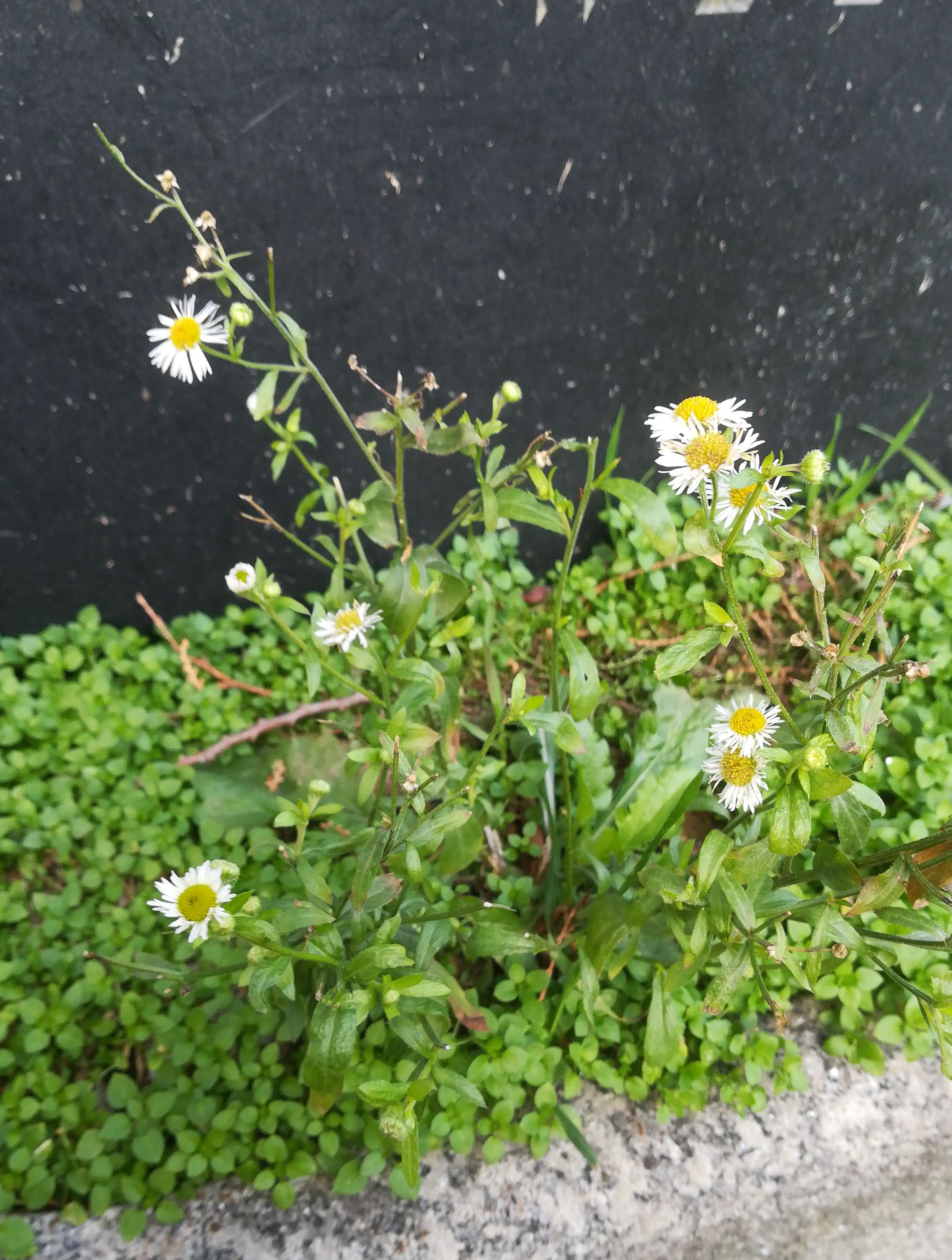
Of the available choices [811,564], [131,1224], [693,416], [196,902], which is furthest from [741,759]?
[131,1224]

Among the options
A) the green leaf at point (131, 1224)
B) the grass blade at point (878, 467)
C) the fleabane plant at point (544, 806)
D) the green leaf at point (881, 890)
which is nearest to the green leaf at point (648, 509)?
the fleabane plant at point (544, 806)

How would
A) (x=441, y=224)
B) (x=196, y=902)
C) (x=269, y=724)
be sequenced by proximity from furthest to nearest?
(x=269, y=724) < (x=441, y=224) < (x=196, y=902)

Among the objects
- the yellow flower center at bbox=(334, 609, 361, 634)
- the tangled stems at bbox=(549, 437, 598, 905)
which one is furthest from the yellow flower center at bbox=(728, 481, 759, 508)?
the yellow flower center at bbox=(334, 609, 361, 634)

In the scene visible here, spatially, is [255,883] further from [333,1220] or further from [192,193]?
[192,193]

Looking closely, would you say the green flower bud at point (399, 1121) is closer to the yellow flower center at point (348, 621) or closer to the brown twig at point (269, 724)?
the yellow flower center at point (348, 621)

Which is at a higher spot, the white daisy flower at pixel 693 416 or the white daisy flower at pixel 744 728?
the white daisy flower at pixel 693 416

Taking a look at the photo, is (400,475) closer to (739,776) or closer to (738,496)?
(738,496)
